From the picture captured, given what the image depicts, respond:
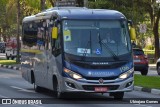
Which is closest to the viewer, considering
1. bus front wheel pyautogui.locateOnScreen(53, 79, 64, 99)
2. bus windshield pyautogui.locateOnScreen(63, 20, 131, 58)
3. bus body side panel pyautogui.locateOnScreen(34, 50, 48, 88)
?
bus windshield pyautogui.locateOnScreen(63, 20, 131, 58)

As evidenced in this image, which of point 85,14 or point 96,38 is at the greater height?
point 85,14

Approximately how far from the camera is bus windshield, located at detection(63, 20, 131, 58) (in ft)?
52.0

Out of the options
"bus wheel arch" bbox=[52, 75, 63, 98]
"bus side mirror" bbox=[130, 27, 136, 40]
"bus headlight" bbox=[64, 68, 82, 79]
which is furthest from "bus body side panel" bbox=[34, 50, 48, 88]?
"bus side mirror" bbox=[130, 27, 136, 40]

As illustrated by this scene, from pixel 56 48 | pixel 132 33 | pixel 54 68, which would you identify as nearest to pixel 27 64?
pixel 54 68

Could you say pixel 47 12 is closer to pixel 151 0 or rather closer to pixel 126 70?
pixel 126 70

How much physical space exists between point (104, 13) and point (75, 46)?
1.47 m

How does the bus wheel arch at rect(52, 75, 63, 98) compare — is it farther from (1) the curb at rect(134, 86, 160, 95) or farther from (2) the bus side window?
(1) the curb at rect(134, 86, 160, 95)

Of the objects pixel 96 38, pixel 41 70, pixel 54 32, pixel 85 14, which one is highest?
pixel 85 14

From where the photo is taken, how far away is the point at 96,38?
1609 centimetres

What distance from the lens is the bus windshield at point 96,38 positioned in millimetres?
15852

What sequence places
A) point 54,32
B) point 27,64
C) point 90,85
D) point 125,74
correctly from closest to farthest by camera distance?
point 90,85
point 125,74
point 54,32
point 27,64

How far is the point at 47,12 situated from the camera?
59.1ft

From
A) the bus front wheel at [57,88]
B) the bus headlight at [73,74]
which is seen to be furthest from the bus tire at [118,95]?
the bus headlight at [73,74]

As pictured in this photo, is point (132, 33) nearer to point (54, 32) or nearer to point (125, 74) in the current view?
point (125, 74)
